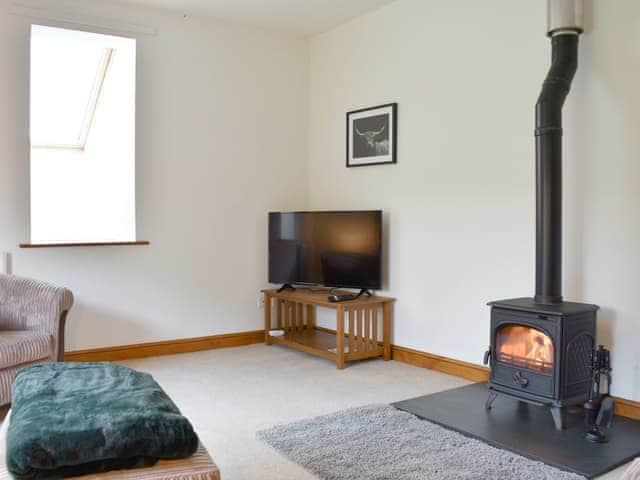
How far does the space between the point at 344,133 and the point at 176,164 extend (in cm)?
137

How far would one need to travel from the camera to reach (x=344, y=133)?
503cm

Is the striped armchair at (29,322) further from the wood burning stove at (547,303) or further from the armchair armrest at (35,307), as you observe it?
the wood burning stove at (547,303)

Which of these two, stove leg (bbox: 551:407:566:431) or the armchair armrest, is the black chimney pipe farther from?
the armchair armrest

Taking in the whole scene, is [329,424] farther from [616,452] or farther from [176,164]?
[176,164]

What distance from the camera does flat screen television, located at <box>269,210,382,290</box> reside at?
14.8 feet

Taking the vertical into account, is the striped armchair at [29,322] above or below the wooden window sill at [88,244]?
below

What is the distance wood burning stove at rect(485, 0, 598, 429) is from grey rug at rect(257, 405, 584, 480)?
1.47ft

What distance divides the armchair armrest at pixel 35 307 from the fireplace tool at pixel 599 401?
9.20 feet

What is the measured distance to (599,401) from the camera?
311cm

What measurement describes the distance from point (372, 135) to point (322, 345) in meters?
1.65

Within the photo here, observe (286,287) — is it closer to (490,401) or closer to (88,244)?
(88,244)

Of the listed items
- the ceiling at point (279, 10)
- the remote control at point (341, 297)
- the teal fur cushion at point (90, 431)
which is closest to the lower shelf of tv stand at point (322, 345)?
the remote control at point (341, 297)

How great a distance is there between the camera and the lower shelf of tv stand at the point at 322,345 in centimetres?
441

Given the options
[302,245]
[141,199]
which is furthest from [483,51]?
[141,199]
